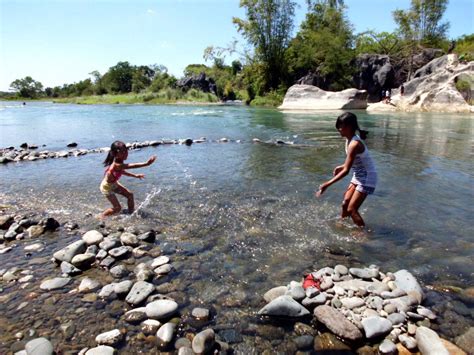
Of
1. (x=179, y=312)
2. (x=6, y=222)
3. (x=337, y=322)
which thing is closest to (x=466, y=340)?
(x=337, y=322)

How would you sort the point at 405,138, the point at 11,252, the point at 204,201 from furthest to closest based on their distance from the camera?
the point at 405,138
the point at 204,201
the point at 11,252

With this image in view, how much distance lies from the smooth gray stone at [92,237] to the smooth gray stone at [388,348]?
14.9 ft

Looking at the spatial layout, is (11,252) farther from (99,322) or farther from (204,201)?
(204,201)

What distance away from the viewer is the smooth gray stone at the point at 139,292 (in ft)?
13.7

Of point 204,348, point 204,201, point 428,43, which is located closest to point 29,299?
point 204,348

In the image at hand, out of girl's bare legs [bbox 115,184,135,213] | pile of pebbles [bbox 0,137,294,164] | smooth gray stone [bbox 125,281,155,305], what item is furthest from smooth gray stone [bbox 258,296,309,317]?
pile of pebbles [bbox 0,137,294,164]

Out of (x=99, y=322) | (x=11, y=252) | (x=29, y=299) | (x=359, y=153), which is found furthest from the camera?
(x=359, y=153)

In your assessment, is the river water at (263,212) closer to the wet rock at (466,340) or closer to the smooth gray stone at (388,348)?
the wet rock at (466,340)

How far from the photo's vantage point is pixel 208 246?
5.71 metres

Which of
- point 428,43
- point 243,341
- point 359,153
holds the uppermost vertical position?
point 428,43

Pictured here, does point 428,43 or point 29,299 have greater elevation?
point 428,43

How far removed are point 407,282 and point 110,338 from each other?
3.68 metres

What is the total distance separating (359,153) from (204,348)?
14.0 feet

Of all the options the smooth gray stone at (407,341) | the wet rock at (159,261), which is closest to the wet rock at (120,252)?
the wet rock at (159,261)
